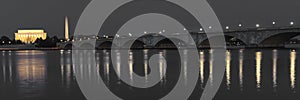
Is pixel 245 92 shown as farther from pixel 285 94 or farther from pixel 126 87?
pixel 126 87

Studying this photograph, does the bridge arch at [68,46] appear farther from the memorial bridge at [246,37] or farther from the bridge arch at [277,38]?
the bridge arch at [277,38]

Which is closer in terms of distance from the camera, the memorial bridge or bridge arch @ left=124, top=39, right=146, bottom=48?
the memorial bridge

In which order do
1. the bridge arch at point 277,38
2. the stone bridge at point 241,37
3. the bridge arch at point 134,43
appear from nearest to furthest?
the bridge arch at point 277,38, the stone bridge at point 241,37, the bridge arch at point 134,43

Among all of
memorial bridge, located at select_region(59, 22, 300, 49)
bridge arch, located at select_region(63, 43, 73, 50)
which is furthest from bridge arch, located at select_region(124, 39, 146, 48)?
bridge arch, located at select_region(63, 43, 73, 50)

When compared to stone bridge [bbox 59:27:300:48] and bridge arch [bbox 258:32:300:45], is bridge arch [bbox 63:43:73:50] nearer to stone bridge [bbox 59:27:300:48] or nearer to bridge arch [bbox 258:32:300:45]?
stone bridge [bbox 59:27:300:48]

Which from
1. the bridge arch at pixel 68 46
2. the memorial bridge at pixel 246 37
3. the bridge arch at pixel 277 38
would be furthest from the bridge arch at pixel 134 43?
the bridge arch at pixel 277 38

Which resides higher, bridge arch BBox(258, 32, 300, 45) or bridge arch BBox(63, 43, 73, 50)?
bridge arch BBox(258, 32, 300, 45)

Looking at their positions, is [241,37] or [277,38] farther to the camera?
[241,37]

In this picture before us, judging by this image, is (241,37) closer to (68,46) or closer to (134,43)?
(134,43)

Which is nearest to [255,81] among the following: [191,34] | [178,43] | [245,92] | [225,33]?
[245,92]

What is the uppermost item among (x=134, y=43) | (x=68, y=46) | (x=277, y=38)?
(x=277, y=38)

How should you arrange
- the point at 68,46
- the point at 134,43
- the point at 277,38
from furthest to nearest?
the point at 68,46, the point at 134,43, the point at 277,38

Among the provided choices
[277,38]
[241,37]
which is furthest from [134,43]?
[277,38]

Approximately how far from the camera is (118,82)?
2261 cm
